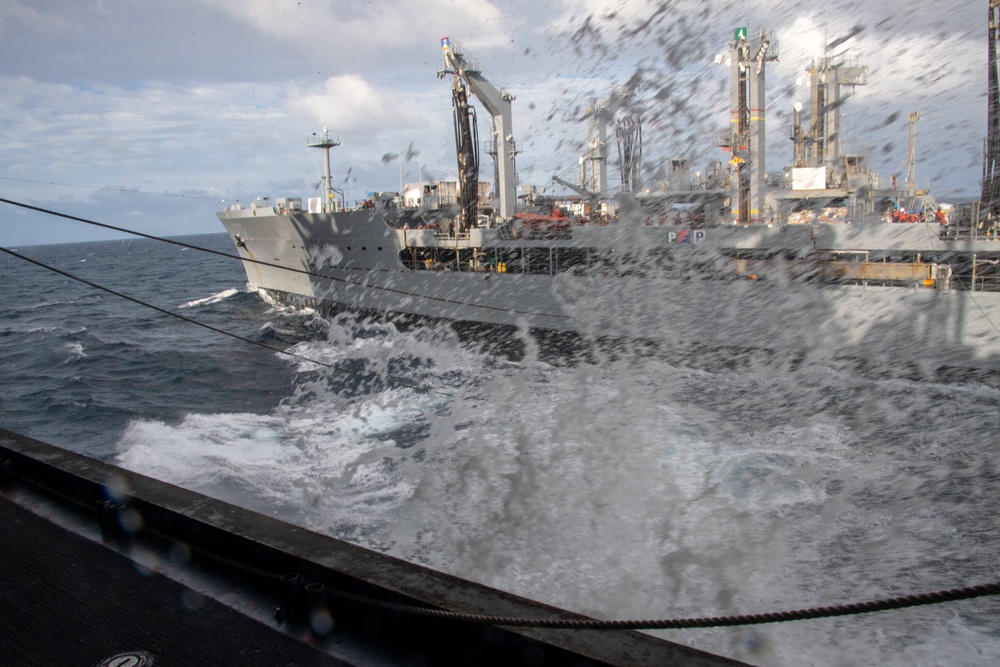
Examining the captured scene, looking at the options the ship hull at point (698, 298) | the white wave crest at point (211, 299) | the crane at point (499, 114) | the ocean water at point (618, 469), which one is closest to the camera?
the ocean water at point (618, 469)

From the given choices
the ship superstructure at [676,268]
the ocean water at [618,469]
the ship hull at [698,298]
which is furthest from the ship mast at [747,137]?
the ocean water at [618,469]

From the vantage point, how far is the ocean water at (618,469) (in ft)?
11.6

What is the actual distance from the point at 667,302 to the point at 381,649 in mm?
13518

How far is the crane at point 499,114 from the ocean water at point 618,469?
6.52 m

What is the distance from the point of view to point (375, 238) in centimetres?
1872

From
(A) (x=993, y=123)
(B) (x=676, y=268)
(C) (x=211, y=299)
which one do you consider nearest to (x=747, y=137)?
(B) (x=676, y=268)

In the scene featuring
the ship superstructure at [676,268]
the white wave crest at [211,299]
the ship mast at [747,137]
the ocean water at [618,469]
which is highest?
the ship mast at [747,137]

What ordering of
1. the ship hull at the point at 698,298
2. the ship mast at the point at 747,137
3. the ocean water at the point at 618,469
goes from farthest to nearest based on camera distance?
1. the ship mast at the point at 747,137
2. the ship hull at the point at 698,298
3. the ocean water at the point at 618,469

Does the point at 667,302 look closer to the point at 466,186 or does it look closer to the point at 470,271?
the point at 470,271

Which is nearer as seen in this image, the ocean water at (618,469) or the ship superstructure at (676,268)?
the ocean water at (618,469)

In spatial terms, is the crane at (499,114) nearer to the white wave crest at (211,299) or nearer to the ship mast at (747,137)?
the ship mast at (747,137)

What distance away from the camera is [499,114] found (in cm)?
1888

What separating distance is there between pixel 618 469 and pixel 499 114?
15385 millimetres

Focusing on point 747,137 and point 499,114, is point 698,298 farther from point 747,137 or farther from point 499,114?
point 499,114
